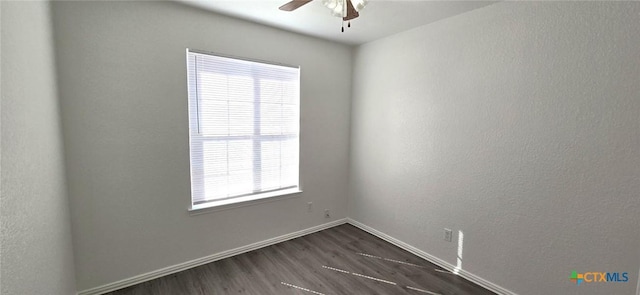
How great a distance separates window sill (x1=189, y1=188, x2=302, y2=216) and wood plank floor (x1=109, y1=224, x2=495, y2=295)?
0.54m

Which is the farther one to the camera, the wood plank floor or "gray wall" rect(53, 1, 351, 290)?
the wood plank floor

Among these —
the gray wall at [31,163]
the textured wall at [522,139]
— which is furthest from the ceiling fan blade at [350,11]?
the gray wall at [31,163]

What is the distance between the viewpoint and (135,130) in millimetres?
2162

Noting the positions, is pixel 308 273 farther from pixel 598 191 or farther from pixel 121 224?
pixel 598 191

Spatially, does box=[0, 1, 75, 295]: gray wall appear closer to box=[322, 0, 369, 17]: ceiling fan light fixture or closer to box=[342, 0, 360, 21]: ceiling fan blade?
box=[322, 0, 369, 17]: ceiling fan light fixture

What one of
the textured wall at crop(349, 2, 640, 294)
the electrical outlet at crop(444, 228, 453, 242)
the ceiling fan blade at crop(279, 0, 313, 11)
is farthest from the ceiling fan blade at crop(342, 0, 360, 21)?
the electrical outlet at crop(444, 228, 453, 242)

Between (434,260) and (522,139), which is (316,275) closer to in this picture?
(434,260)

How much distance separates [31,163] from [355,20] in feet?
8.37

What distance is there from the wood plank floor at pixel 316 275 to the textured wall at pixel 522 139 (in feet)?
1.05

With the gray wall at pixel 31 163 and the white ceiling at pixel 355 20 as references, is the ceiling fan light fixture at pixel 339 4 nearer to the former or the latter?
the white ceiling at pixel 355 20

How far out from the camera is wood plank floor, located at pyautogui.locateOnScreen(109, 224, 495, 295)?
2229 millimetres

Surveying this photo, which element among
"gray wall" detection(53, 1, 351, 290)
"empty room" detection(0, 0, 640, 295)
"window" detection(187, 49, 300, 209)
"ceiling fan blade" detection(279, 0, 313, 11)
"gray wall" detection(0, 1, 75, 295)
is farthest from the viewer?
"window" detection(187, 49, 300, 209)

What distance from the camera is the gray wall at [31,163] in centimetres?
102

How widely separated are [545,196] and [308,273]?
2059 millimetres
